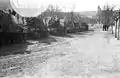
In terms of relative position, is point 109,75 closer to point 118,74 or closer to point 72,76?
point 118,74

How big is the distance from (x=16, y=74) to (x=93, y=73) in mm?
3700

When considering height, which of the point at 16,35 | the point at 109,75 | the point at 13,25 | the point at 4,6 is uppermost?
the point at 4,6

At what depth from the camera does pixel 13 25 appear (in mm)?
17766

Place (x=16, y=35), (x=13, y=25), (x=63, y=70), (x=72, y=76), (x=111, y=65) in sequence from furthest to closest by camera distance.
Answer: (x=13, y=25) → (x=16, y=35) → (x=111, y=65) → (x=63, y=70) → (x=72, y=76)

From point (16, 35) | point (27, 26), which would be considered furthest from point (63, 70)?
point (27, 26)

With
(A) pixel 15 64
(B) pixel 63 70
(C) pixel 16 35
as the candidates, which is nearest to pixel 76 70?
→ (B) pixel 63 70

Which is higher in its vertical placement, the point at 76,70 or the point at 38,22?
the point at 38,22

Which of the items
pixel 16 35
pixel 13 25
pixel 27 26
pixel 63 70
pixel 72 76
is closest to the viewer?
pixel 72 76

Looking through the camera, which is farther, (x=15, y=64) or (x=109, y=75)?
(x=15, y=64)

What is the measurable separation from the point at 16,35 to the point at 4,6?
134 inches

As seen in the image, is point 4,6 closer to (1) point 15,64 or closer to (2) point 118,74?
(1) point 15,64

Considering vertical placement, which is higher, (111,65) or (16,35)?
(16,35)

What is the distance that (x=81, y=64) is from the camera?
29.4ft

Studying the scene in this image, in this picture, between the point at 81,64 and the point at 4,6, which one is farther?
the point at 4,6
